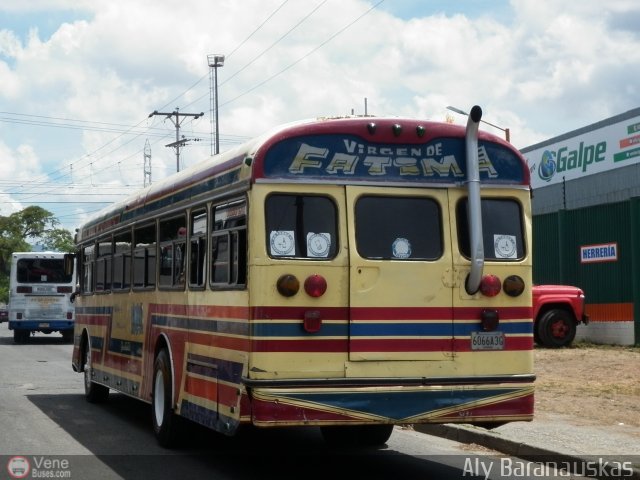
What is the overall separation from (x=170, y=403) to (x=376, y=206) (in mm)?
3347

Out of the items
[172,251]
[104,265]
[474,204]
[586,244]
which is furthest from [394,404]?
[586,244]

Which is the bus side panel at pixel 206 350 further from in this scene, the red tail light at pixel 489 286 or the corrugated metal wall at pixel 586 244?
the corrugated metal wall at pixel 586 244

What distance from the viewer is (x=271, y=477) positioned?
9656 mm

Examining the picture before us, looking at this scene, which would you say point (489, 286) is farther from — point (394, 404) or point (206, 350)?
point (206, 350)

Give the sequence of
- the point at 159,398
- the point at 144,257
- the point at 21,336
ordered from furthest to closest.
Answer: the point at 21,336, the point at 144,257, the point at 159,398

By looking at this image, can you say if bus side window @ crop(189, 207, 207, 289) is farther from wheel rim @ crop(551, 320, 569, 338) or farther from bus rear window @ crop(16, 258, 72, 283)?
bus rear window @ crop(16, 258, 72, 283)

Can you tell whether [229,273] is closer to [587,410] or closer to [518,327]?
[518,327]

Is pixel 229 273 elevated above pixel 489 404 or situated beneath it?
elevated above

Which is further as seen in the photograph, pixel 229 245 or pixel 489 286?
pixel 229 245

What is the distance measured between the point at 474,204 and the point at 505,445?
123 inches

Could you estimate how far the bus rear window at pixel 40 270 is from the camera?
3416 centimetres

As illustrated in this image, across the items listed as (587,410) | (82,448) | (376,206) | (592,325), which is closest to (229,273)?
Result: (376,206)

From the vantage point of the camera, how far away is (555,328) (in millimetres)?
23250

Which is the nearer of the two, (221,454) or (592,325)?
(221,454)
